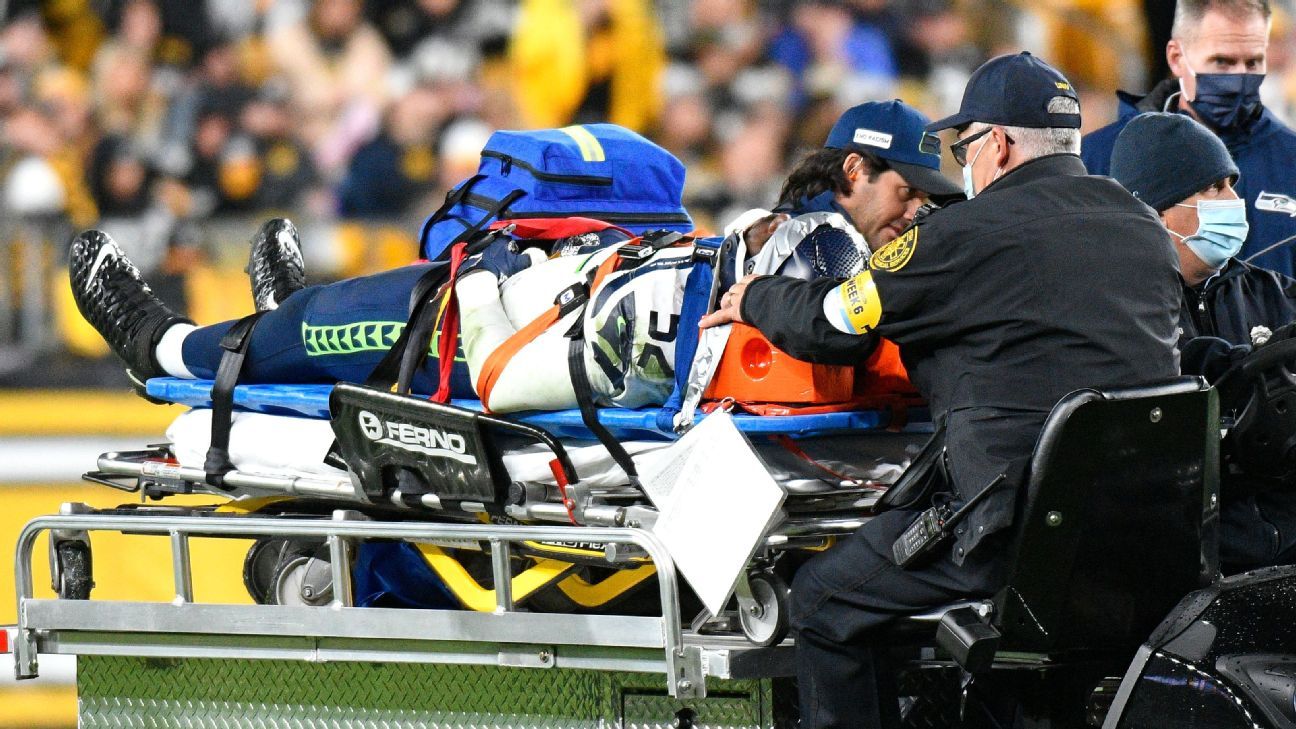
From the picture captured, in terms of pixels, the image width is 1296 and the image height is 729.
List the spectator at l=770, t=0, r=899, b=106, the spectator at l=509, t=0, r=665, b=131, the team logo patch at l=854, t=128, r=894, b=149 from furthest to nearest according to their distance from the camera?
the spectator at l=509, t=0, r=665, b=131 → the spectator at l=770, t=0, r=899, b=106 → the team logo patch at l=854, t=128, r=894, b=149

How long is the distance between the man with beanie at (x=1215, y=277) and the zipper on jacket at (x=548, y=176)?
1.14 m

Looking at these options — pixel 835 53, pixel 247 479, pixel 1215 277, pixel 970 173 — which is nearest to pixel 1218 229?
pixel 1215 277

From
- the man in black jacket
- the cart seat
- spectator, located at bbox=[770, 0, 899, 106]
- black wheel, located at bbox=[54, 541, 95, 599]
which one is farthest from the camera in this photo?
spectator, located at bbox=[770, 0, 899, 106]

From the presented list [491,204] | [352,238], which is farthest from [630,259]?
[352,238]

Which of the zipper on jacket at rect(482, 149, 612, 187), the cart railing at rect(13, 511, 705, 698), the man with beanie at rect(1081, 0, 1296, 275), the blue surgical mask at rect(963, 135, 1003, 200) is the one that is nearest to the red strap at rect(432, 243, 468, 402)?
the cart railing at rect(13, 511, 705, 698)

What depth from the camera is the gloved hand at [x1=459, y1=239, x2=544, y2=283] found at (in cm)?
349

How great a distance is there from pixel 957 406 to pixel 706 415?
1.47 ft

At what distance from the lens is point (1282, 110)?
574 centimetres

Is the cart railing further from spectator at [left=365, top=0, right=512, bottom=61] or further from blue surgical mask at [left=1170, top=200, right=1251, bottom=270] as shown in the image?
spectator at [left=365, top=0, right=512, bottom=61]

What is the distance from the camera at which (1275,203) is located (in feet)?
12.8

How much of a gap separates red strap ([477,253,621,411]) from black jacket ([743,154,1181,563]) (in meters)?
0.69

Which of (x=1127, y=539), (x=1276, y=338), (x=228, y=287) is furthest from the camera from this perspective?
(x=228, y=287)

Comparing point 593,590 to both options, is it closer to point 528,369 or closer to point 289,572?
point 528,369

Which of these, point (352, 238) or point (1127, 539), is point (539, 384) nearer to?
point (1127, 539)
